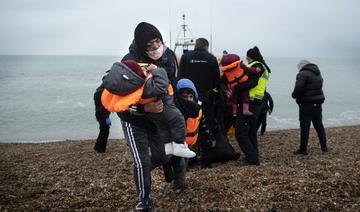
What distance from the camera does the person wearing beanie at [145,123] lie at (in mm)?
3907

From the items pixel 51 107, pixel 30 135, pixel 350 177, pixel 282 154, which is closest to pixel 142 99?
pixel 350 177

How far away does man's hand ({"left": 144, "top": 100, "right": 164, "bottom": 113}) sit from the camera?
3.83 metres

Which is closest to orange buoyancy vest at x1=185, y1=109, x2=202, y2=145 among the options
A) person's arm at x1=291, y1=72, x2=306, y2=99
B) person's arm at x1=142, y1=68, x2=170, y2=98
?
person's arm at x1=142, y1=68, x2=170, y2=98

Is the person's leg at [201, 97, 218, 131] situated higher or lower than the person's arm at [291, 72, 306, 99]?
lower

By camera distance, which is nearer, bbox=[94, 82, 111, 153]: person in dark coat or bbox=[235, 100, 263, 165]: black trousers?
bbox=[235, 100, 263, 165]: black trousers

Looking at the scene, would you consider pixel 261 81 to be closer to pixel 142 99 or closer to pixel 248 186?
pixel 248 186

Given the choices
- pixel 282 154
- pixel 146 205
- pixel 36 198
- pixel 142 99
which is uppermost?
pixel 142 99

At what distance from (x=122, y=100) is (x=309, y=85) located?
554 cm

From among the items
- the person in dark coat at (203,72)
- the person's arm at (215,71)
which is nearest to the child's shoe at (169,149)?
the person in dark coat at (203,72)

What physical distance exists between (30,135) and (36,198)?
18217 millimetres

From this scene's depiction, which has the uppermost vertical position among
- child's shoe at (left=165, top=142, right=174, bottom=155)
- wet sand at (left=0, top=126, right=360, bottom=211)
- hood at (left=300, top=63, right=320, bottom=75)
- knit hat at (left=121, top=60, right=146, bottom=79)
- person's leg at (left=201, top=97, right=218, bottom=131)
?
knit hat at (left=121, top=60, right=146, bottom=79)

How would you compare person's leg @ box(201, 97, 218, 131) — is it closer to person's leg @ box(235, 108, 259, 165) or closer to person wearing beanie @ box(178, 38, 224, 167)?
person wearing beanie @ box(178, 38, 224, 167)

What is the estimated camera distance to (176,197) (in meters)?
4.62

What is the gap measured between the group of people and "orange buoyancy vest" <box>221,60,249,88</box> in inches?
0.7
